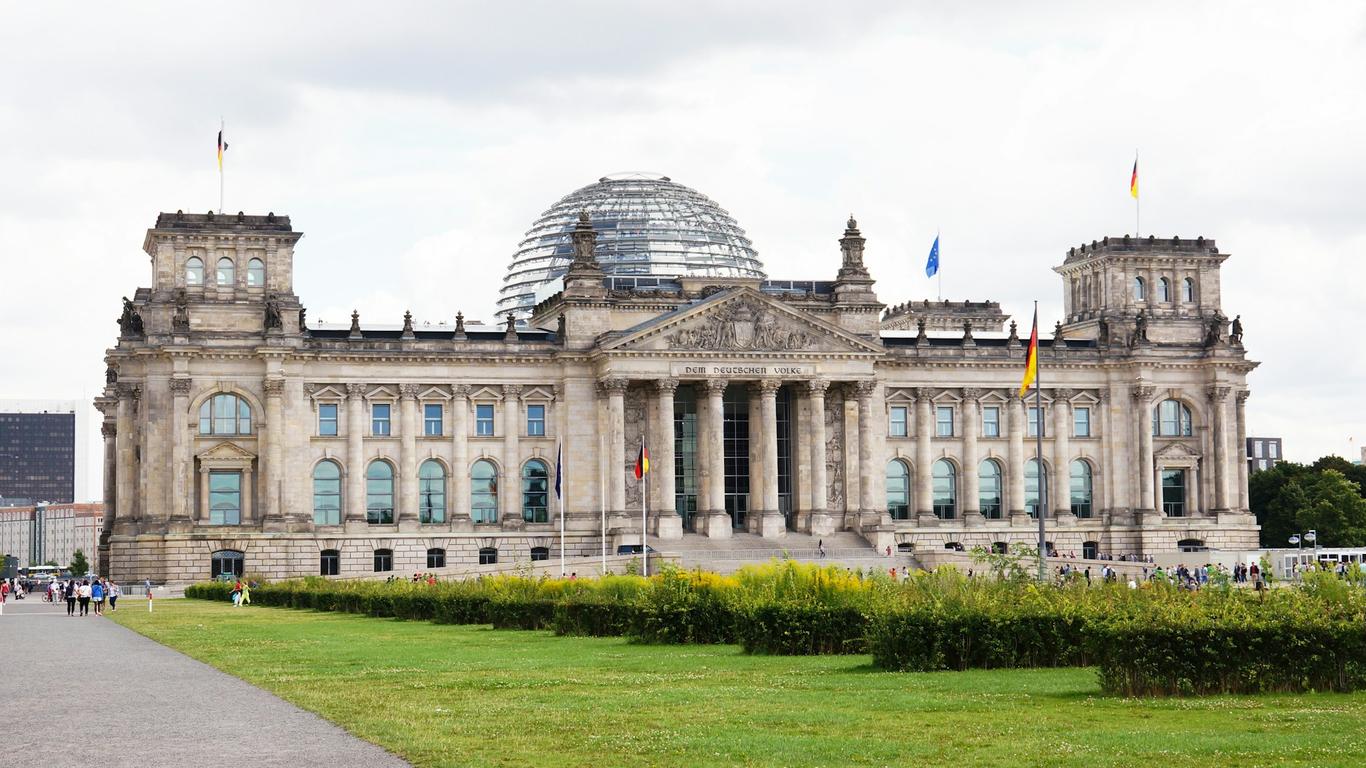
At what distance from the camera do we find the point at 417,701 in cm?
3250

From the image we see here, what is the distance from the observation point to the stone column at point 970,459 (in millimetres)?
116562

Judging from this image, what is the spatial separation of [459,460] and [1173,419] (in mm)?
46477

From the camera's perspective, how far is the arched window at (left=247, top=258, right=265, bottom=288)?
350 feet

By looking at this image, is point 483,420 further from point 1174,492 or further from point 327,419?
point 1174,492

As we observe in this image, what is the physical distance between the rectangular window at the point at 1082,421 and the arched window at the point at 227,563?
52459 millimetres

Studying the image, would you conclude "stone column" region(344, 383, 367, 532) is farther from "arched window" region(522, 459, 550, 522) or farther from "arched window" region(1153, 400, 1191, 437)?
"arched window" region(1153, 400, 1191, 437)

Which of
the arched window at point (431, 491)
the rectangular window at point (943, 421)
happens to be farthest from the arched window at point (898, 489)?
the arched window at point (431, 491)

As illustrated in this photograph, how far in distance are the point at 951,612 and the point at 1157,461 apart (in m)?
84.7

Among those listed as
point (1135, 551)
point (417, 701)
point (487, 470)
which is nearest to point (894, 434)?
point (1135, 551)

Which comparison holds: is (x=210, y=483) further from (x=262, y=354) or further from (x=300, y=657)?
(x=300, y=657)

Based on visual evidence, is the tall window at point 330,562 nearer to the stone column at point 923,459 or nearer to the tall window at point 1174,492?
the stone column at point 923,459

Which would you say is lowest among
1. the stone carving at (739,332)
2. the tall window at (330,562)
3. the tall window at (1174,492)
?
the tall window at (330,562)

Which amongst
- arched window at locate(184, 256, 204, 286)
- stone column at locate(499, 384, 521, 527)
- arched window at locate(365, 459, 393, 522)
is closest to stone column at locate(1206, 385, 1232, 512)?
stone column at locate(499, 384, 521, 527)

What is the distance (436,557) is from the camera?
355 feet
